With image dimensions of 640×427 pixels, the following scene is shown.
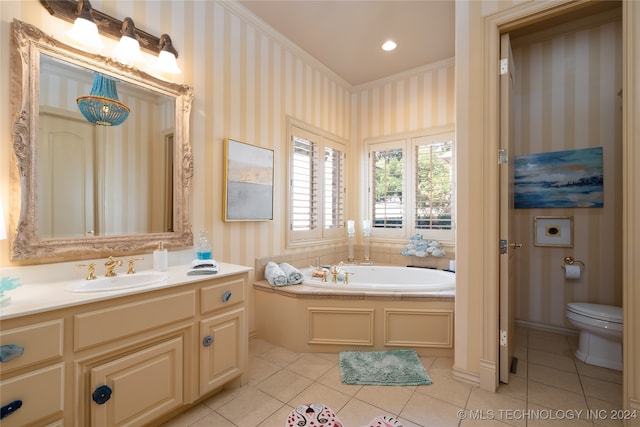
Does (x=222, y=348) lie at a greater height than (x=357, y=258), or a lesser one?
lesser

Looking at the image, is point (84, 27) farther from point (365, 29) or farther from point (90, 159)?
point (365, 29)

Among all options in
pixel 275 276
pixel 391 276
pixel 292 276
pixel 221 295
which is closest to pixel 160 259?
pixel 221 295

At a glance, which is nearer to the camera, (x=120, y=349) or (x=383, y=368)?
(x=120, y=349)

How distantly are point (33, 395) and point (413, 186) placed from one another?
3.76 meters

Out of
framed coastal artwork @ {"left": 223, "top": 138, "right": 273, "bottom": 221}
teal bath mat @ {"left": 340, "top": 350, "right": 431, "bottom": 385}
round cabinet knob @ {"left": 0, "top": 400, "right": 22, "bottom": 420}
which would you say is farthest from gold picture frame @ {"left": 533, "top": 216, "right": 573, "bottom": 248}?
round cabinet knob @ {"left": 0, "top": 400, "right": 22, "bottom": 420}

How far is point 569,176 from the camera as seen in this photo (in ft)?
9.61

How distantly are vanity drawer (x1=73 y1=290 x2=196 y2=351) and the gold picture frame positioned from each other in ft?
11.1

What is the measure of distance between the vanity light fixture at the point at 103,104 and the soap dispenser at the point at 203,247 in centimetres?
98

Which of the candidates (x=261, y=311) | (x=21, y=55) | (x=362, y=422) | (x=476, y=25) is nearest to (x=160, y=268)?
(x=261, y=311)

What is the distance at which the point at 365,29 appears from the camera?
3.01m

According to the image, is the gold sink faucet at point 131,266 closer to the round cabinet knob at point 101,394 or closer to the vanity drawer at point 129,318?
the vanity drawer at point 129,318

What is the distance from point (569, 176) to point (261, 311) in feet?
11.0

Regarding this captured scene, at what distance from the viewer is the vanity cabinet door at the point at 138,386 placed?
1.36 meters

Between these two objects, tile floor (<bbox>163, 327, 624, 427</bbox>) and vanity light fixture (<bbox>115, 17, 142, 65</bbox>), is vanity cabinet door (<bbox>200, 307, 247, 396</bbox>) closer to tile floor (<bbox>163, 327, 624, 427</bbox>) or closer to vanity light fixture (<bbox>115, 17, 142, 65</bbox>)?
tile floor (<bbox>163, 327, 624, 427</bbox>)
